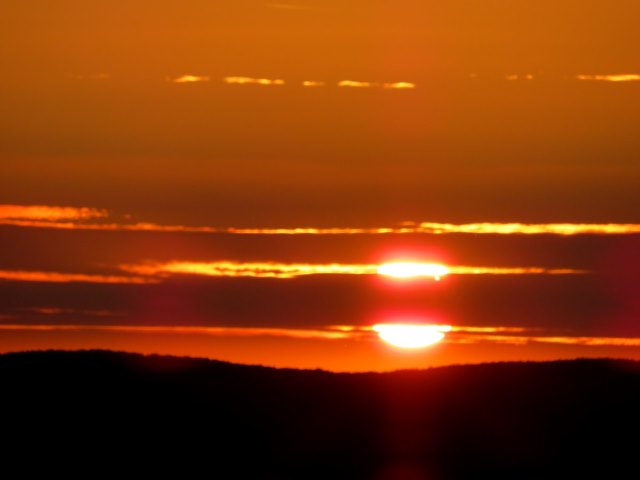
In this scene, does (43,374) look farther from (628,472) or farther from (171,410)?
(628,472)

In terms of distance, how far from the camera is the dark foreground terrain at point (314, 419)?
165ft

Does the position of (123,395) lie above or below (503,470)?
above

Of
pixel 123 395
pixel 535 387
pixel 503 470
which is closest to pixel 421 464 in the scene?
→ pixel 503 470

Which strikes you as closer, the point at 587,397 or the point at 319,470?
the point at 319,470

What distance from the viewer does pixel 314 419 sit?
53375mm

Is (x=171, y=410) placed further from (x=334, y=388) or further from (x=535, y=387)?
(x=535, y=387)

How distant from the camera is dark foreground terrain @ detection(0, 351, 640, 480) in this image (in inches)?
1986

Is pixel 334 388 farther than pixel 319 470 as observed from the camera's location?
Yes

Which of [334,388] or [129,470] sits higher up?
[334,388]

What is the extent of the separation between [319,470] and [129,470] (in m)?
4.66

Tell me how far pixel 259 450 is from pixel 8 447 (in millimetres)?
6300

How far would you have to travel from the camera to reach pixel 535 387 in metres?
54.8

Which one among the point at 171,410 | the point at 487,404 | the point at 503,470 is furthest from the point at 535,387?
the point at 171,410

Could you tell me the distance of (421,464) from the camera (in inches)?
1992
